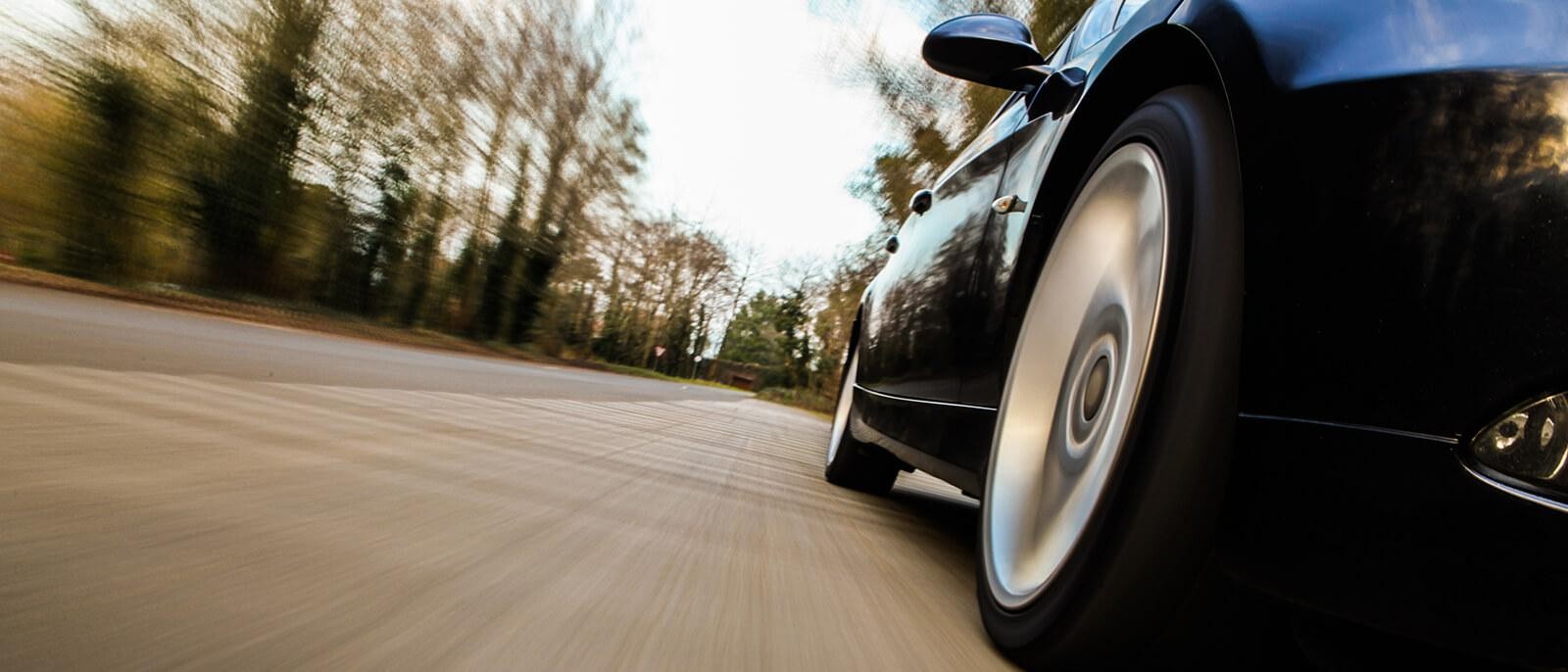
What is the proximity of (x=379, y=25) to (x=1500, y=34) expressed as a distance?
18823 mm

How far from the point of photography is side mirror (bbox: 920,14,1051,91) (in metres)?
2.52

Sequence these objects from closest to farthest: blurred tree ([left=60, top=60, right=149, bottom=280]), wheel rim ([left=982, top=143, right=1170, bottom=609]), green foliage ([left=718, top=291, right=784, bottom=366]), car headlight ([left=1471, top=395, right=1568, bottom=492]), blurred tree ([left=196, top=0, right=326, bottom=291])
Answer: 1. car headlight ([left=1471, top=395, right=1568, bottom=492])
2. wheel rim ([left=982, top=143, right=1170, bottom=609])
3. blurred tree ([left=60, top=60, right=149, bottom=280])
4. blurred tree ([left=196, top=0, right=326, bottom=291])
5. green foliage ([left=718, top=291, right=784, bottom=366])

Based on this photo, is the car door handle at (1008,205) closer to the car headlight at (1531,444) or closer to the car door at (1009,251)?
the car door at (1009,251)

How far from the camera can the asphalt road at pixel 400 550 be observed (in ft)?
3.68

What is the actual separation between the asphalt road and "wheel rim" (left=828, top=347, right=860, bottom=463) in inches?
27.1

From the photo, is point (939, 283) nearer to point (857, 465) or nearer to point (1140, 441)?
point (1140, 441)

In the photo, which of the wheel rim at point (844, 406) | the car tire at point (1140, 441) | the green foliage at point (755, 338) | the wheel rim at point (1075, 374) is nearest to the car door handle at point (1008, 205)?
the wheel rim at point (1075, 374)

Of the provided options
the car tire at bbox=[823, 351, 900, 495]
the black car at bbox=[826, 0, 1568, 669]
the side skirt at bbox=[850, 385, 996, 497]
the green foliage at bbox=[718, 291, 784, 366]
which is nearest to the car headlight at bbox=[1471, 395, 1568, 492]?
the black car at bbox=[826, 0, 1568, 669]

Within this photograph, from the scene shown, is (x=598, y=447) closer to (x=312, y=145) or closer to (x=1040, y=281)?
(x=1040, y=281)

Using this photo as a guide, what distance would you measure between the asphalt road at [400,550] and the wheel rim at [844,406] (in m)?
0.69

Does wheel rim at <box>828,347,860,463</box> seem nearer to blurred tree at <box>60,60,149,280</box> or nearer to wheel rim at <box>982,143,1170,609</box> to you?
wheel rim at <box>982,143,1170,609</box>

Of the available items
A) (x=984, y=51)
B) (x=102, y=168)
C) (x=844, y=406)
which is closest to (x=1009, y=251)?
(x=984, y=51)

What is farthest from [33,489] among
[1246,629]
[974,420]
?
[1246,629]

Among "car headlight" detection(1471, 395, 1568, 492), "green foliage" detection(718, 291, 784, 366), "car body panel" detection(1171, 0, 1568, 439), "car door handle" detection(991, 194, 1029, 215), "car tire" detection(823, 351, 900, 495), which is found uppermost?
"green foliage" detection(718, 291, 784, 366)
